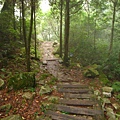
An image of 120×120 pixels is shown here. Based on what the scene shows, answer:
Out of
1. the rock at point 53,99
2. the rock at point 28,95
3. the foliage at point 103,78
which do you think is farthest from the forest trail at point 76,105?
the foliage at point 103,78

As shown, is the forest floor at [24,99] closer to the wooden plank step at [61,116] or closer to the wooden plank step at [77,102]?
the wooden plank step at [61,116]

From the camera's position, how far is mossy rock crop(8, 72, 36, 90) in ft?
18.9

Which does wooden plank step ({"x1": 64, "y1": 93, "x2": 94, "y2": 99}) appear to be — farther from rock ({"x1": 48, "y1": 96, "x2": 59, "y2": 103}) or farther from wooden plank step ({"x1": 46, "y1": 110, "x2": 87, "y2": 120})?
wooden plank step ({"x1": 46, "y1": 110, "x2": 87, "y2": 120})

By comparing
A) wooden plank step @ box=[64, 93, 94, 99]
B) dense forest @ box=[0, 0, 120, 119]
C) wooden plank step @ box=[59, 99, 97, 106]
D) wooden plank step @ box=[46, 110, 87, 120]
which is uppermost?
dense forest @ box=[0, 0, 120, 119]

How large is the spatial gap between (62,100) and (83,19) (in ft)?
45.6

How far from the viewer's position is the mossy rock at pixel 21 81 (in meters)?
5.76

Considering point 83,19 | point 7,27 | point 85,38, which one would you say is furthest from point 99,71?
point 83,19

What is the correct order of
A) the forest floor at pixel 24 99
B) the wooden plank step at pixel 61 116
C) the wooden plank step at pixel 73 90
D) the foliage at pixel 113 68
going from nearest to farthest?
the wooden plank step at pixel 61 116 → the forest floor at pixel 24 99 → the wooden plank step at pixel 73 90 → the foliage at pixel 113 68

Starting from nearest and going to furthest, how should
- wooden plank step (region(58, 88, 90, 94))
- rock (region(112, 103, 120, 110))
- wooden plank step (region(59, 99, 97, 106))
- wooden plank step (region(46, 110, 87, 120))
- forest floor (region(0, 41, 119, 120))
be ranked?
wooden plank step (region(46, 110, 87, 120)) < forest floor (region(0, 41, 119, 120)) < wooden plank step (region(59, 99, 97, 106)) < rock (region(112, 103, 120, 110)) < wooden plank step (region(58, 88, 90, 94))

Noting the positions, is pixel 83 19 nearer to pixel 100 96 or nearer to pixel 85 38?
pixel 85 38

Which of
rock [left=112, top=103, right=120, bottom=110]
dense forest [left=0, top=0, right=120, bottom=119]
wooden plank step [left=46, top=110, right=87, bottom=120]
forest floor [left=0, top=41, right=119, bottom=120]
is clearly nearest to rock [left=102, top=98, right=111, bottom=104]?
rock [left=112, top=103, right=120, bottom=110]

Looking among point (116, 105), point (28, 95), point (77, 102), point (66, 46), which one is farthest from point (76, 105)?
point (66, 46)

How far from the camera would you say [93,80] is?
7895 mm

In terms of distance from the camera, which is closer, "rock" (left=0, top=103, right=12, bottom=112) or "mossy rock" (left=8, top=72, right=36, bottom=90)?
"rock" (left=0, top=103, right=12, bottom=112)
